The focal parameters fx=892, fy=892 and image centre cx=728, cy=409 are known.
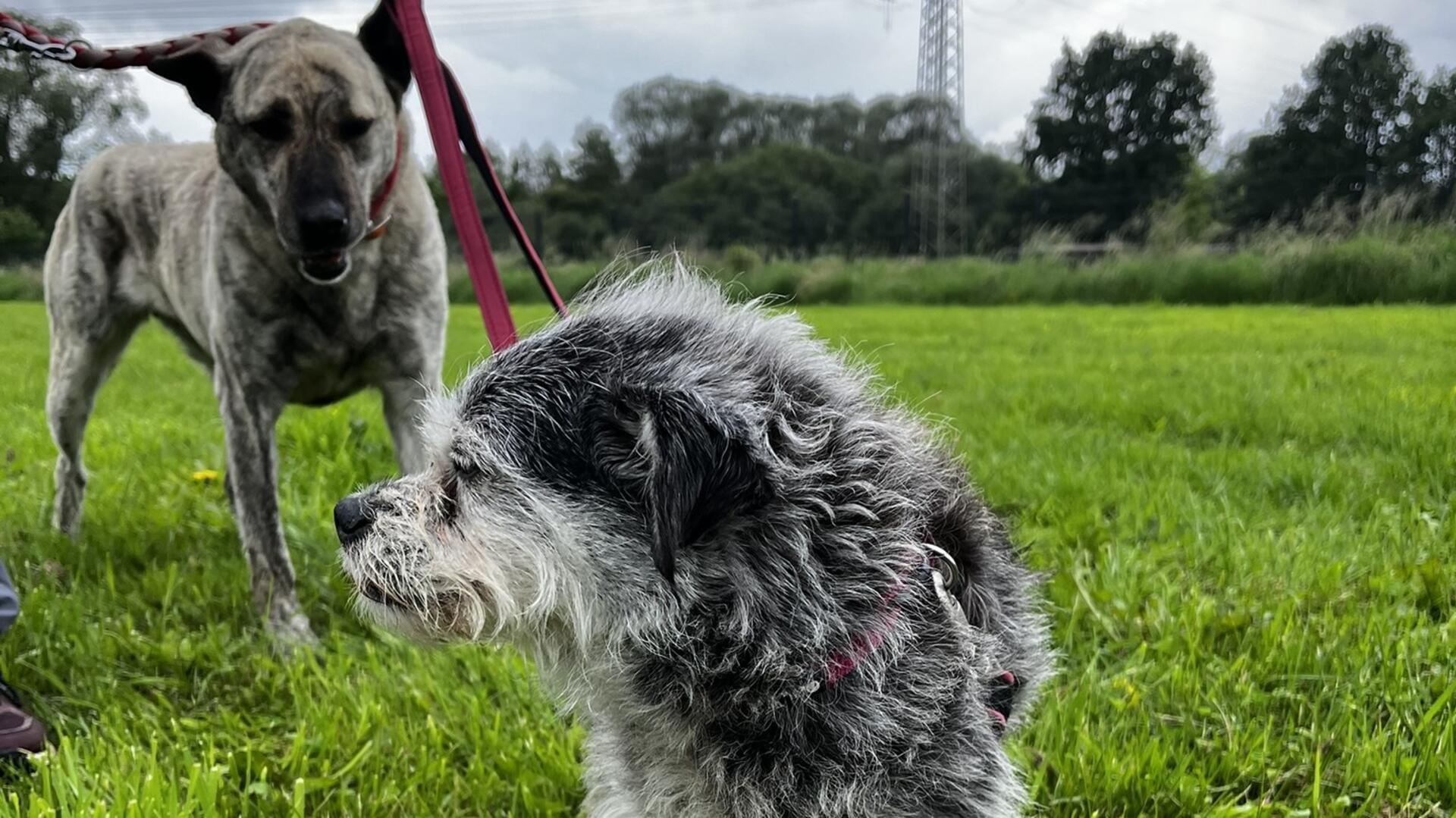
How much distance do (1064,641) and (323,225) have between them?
3.10 m

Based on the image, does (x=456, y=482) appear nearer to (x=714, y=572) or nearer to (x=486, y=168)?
(x=714, y=572)

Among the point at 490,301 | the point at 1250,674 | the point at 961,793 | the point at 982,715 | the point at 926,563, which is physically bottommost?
the point at 1250,674

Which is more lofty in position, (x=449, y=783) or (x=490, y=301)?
(x=490, y=301)

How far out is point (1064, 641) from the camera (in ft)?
10.3

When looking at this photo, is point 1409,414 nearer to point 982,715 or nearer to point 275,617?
point 982,715

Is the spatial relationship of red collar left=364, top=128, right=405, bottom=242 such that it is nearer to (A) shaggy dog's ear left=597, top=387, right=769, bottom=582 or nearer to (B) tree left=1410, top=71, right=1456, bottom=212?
(A) shaggy dog's ear left=597, top=387, right=769, bottom=582

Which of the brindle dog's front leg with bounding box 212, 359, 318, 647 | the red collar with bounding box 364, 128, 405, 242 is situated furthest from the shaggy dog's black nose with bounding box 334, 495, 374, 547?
the red collar with bounding box 364, 128, 405, 242

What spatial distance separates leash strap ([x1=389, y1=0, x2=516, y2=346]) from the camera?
120 inches

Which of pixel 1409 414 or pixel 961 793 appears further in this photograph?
pixel 1409 414

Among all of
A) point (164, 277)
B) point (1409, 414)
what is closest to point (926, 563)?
point (164, 277)

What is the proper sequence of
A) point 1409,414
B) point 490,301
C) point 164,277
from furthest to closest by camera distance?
point 1409,414
point 164,277
point 490,301

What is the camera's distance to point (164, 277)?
178 inches

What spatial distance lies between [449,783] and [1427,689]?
2.79 m

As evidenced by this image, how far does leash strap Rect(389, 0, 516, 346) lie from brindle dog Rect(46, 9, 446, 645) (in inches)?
19.5
